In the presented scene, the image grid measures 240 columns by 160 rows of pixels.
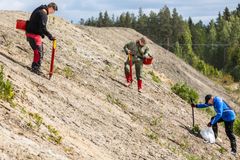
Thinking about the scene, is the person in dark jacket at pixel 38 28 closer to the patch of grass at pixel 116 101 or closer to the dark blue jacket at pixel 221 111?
the patch of grass at pixel 116 101

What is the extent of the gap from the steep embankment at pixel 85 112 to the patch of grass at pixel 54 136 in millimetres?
A: 18

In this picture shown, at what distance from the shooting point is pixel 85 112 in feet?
36.5

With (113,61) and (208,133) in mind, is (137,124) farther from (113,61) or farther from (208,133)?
(113,61)

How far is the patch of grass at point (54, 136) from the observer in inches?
319

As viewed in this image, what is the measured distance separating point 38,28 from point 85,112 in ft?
8.31

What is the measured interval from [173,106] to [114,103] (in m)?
3.97

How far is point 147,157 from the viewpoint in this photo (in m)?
10.2

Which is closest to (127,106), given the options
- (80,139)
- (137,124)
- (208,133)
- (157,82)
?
(137,124)

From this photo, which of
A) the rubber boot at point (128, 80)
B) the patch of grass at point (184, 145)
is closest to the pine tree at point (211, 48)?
the rubber boot at point (128, 80)

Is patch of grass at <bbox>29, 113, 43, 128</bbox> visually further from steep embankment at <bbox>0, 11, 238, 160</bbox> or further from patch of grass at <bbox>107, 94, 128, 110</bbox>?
patch of grass at <bbox>107, 94, 128, 110</bbox>

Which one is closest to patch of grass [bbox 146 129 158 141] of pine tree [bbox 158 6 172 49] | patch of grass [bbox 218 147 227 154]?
patch of grass [bbox 218 147 227 154]

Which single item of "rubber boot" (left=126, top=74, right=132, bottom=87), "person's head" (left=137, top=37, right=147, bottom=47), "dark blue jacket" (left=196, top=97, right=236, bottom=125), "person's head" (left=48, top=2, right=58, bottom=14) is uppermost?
"person's head" (left=48, top=2, right=58, bottom=14)

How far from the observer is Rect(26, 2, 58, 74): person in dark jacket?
→ 11664 mm

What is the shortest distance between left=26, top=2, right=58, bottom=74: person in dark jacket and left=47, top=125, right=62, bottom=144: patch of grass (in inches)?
144
